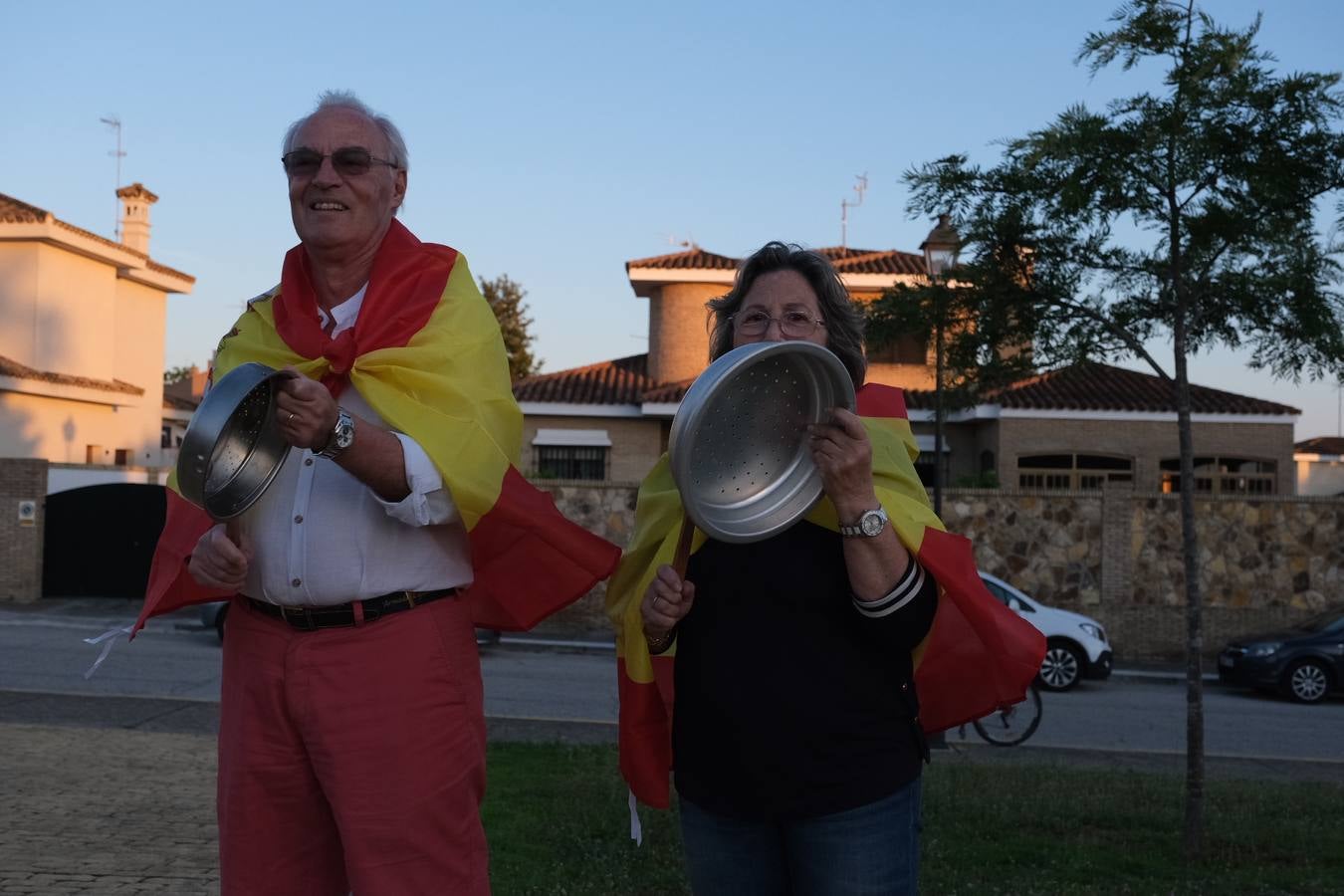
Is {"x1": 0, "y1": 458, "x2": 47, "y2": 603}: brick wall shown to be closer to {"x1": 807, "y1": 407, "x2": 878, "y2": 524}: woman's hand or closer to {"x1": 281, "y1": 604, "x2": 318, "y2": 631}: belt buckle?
{"x1": 281, "y1": 604, "x2": 318, "y2": 631}: belt buckle

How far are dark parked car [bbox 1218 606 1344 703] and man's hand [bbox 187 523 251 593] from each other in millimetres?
16451

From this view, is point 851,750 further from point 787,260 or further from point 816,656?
point 787,260

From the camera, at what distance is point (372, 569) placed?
2836mm

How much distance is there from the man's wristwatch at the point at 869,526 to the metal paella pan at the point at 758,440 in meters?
0.13

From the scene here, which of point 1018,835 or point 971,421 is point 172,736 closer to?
point 1018,835

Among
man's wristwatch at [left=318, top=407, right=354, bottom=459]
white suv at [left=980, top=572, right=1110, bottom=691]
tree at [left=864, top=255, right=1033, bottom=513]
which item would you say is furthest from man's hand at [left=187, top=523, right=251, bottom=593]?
white suv at [left=980, top=572, right=1110, bottom=691]

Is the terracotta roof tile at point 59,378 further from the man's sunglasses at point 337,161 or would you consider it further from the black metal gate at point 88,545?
the man's sunglasses at point 337,161

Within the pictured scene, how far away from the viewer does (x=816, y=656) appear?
8.90 ft

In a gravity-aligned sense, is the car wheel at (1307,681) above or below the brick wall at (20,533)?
below

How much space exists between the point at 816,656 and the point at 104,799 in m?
5.76

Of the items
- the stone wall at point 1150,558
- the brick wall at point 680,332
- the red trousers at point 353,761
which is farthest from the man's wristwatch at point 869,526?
the brick wall at point 680,332

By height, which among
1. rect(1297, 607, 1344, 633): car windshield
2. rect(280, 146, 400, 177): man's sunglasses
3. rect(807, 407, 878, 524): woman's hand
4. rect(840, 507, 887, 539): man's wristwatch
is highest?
rect(280, 146, 400, 177): man's sunglasses

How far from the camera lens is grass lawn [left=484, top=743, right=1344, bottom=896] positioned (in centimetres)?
571

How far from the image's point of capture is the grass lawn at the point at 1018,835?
5.71 metres
